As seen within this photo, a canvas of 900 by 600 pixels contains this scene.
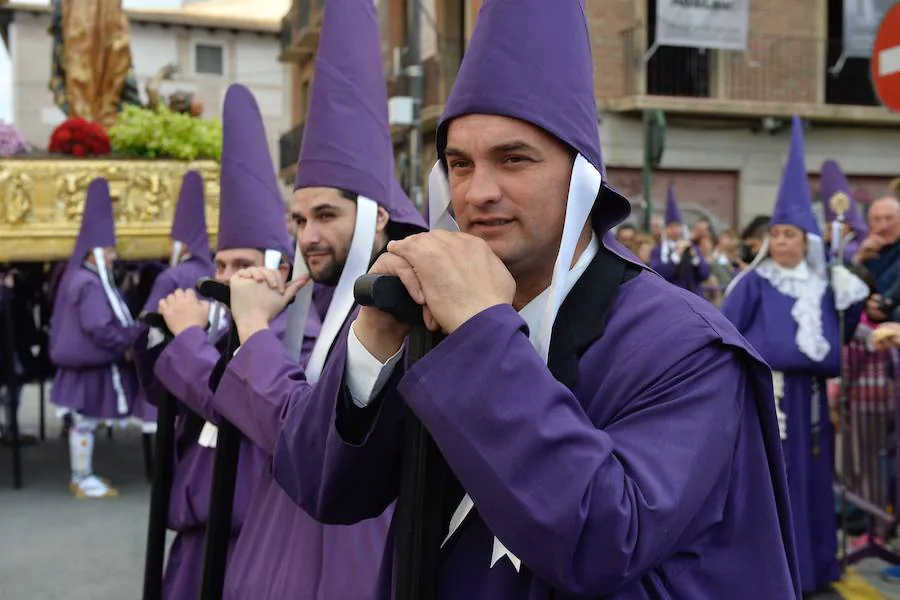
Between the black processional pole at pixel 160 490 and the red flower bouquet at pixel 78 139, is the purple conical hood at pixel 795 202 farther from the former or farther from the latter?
the red flower bouquet at pixel 78 139

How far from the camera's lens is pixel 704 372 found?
1.53 m

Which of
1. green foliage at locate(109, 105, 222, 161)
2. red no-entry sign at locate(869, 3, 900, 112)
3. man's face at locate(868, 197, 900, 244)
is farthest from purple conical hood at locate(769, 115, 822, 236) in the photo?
green foliage at locate(109, 105, 222, 161)

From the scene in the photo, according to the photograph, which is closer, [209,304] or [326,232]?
[326,232]

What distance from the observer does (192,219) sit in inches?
303

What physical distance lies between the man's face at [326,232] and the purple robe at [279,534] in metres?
0.31

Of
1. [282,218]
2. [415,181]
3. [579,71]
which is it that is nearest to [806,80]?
[415,181]

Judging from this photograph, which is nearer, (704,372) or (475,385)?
(475,385)

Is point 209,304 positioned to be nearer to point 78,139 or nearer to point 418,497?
point 418,497

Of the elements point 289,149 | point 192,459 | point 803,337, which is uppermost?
point 289,149

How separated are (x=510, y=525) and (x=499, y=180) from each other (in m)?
0.52

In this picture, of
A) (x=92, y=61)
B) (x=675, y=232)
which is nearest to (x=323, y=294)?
(x=92, y=61)

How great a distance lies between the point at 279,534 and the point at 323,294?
871 millimetres

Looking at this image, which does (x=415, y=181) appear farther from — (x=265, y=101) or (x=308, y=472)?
(x=265, y=101)

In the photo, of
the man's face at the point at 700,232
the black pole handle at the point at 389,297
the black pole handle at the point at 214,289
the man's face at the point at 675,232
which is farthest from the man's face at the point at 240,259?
the man's face at the point at 700,232
